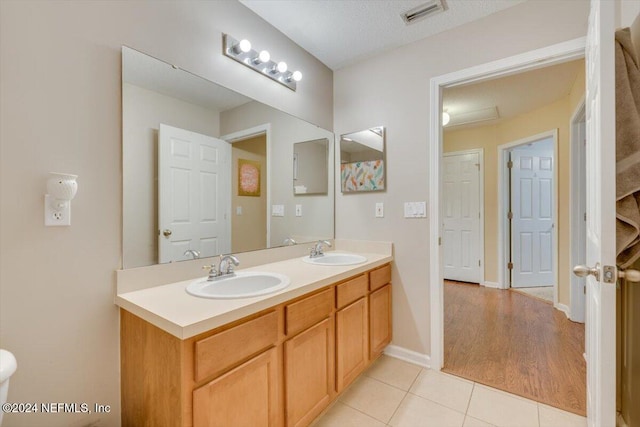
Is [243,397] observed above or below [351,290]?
below

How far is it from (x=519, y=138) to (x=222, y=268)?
4.00 metres

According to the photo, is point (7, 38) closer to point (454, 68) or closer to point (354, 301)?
point (354, 301)

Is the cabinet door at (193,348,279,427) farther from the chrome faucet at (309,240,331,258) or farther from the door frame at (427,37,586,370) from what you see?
the door frame at (427,37,586,370)

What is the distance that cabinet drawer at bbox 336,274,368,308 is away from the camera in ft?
5.24

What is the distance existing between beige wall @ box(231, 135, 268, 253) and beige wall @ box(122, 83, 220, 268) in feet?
1.43

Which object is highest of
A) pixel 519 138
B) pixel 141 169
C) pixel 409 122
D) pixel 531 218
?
pixel 519 138

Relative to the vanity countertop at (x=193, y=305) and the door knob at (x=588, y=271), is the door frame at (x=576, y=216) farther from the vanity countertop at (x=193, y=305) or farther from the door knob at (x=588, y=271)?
the vanity countertop at (x=193, y=305)

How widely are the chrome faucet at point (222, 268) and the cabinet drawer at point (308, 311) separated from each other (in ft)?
1.42

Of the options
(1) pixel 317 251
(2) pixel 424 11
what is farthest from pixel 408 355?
(2) pixel 424 11

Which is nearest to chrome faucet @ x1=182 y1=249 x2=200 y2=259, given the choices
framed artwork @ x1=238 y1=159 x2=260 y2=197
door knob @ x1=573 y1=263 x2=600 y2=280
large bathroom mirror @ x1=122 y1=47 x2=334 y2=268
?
large bathroom mirror @ x1=122 y1=47 x2=334 y2=268

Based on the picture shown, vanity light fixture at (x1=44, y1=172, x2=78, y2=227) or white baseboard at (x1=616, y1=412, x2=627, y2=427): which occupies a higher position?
vanity light fixture at (x1=44, y1=172, x2=78, y2=227)

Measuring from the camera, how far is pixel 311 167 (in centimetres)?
233

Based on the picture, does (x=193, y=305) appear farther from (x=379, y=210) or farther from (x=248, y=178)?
(x=379, y=210)

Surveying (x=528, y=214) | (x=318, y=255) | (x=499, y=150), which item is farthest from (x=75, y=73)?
(x=528, y=214)
